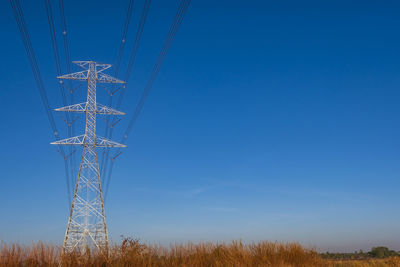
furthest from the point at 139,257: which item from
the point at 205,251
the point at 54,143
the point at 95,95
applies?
the point at 95,95

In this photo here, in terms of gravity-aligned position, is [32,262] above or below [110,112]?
below

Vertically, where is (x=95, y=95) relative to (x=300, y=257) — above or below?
above

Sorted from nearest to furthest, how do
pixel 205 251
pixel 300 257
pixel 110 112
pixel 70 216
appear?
pixel 205 251 → pixel 300 257 → pixel 70 216 → pixel 110 112

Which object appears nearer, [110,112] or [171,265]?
A: [171,265]

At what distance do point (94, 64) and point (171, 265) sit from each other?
2605 centimetres

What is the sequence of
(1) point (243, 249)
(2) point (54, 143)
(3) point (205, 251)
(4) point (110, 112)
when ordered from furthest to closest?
1. (4) point (110, 112)
2. (2) point (54, 143)
3. (1) point (243, 249)
4. (3) point (205, 251)

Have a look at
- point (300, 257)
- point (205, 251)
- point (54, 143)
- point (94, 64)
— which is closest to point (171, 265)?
point (205, 251)

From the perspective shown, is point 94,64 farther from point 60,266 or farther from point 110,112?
point 60,266

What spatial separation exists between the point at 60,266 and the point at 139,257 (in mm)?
2656

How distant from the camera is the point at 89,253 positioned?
12.6 meters

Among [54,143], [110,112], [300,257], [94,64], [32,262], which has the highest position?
[94,64]

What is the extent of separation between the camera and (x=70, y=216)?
29.4 metres

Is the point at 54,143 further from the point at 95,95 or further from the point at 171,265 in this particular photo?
the point at 171,265

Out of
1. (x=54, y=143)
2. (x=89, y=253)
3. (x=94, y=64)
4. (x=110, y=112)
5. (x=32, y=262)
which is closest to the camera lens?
(x=32, y=262)
